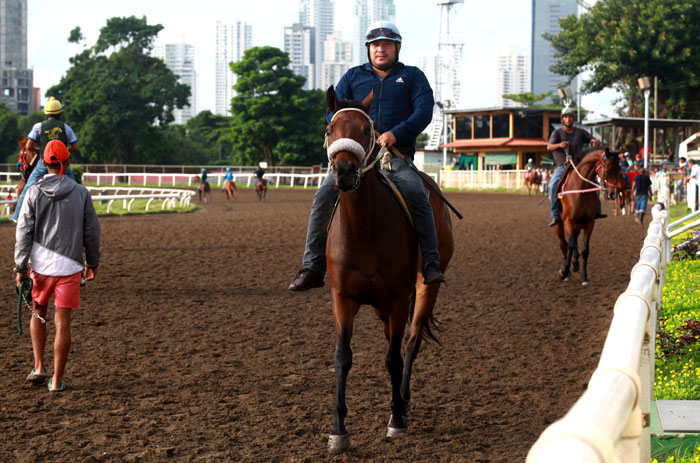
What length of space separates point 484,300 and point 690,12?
4745 centimetres

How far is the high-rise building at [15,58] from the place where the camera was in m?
152

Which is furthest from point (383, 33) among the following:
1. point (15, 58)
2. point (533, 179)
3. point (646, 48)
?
point (15, 58)

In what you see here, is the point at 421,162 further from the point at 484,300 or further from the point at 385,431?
the point at 385,431

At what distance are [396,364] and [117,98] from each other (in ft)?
226

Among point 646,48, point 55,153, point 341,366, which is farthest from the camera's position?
point 646,48

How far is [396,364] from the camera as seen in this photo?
17.0ft

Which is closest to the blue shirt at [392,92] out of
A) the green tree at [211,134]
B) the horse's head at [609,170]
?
the horse's head at [609,170]

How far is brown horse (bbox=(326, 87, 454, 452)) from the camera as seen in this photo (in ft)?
15.6

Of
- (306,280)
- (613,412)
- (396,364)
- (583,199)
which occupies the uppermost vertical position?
(583,199)

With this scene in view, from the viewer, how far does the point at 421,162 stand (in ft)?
234

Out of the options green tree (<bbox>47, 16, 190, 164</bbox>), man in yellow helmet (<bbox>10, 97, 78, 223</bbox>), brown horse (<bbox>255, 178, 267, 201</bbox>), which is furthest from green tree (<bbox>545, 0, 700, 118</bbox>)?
man in yellow helmet (<bbox>10, 97, 78, 223</bbox>)

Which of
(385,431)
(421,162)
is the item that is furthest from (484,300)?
(421,162)

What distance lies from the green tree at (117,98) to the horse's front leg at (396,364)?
218ft

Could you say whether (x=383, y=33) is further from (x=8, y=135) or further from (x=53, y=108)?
(x=8, y=135)
